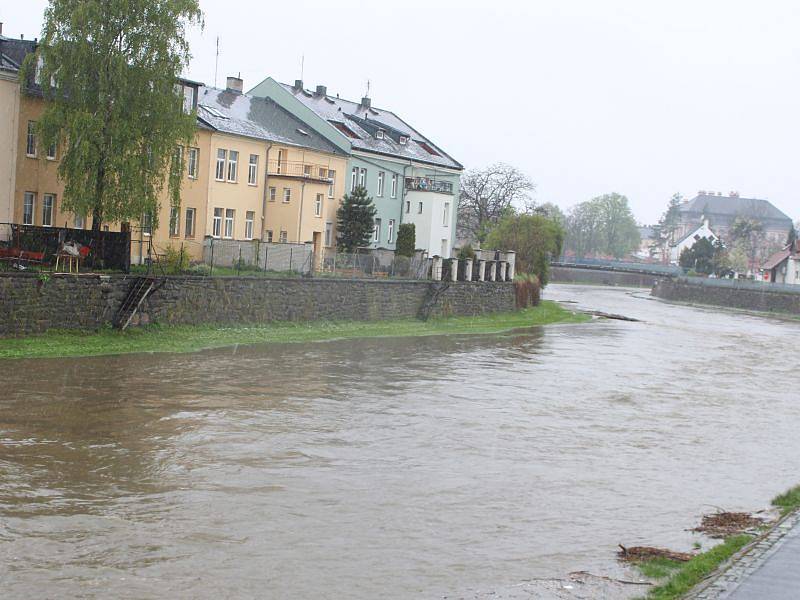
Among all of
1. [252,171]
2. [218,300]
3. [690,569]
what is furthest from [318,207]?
[690,569]

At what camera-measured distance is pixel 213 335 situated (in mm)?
34906

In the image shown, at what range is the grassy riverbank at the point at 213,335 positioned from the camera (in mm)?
29031

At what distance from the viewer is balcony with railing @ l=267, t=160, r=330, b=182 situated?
52.7 metres

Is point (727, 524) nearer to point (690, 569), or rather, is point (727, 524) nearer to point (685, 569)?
point (685, 569)

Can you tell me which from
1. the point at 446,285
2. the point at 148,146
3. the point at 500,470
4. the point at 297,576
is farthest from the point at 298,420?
the point at 446,285

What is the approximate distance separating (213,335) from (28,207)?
10.7 metres

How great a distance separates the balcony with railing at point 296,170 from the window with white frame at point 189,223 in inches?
249

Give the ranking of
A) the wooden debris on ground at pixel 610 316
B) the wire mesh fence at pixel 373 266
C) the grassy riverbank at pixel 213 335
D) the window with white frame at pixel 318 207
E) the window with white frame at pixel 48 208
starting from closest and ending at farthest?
the grassy riverbank at pixel 213 335 → the window with white frame at pixel 48 208 → the wire mesh fence at pixel 373 266 → the window with white frame at pixel 318 207 → the wooden debris on ground at pixel 610 316

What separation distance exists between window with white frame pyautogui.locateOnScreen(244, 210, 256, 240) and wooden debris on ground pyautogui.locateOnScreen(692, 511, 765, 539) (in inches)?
1522

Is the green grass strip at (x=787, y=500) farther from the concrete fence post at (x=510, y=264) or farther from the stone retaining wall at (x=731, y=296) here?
the stone retaining wall at (x=731, y=296)

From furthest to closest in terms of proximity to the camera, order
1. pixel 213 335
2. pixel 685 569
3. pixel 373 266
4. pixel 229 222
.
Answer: pixel 229 222
pixel 373 266
pixel 213 335
pixel 685 569

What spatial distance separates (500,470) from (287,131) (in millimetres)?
41572

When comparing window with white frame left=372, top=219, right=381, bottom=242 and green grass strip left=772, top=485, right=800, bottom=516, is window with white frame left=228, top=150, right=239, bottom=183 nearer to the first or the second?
window with white frame left=372, top=219, right=381, bottom=242

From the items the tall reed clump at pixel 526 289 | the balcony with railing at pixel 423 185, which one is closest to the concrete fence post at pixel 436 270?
the tall reed clump at pixel 526 289
